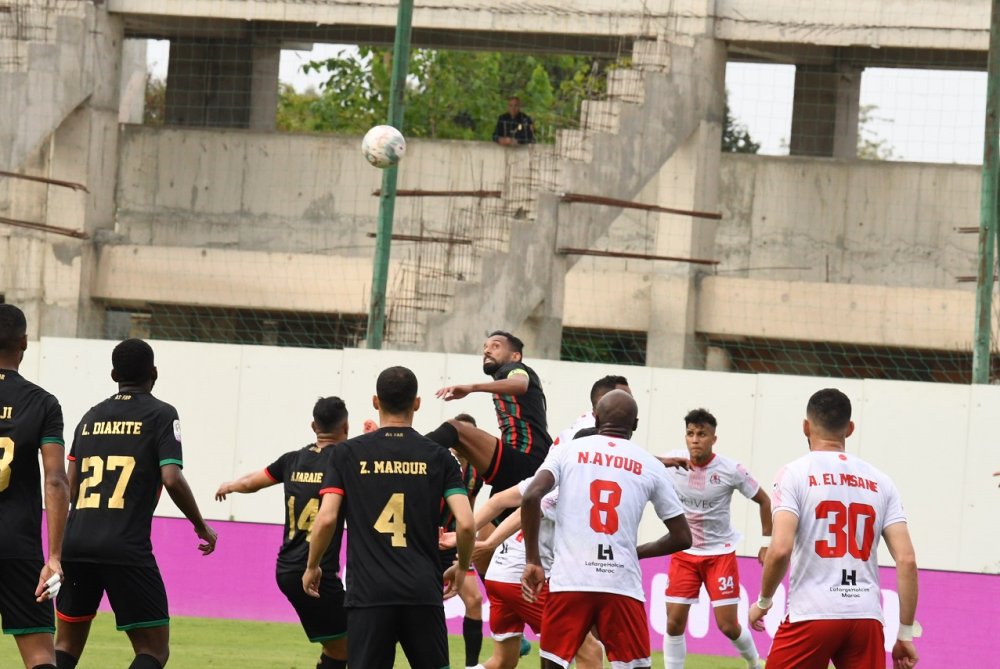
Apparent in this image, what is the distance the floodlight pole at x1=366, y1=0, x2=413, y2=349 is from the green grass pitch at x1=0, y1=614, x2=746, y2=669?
3094 mm

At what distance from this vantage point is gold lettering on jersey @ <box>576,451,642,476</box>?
868cm

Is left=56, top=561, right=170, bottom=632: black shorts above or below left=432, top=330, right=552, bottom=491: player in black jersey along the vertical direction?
below

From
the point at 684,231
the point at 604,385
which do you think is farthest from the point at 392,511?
the point at 684,231

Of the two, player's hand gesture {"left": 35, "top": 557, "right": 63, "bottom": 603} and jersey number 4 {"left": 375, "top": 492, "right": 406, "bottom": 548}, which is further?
jersey number 4 {"left": 375, "top": 492, "right": 406, "bottom": 548}

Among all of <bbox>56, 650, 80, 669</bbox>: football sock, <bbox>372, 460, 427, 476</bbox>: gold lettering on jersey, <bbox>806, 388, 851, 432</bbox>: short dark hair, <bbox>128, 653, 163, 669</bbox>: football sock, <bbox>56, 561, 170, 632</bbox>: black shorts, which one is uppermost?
<bbox>806, 388, 851, 432</bbox>: short dark hair

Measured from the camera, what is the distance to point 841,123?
24.7 m

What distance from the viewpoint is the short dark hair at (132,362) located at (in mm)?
8930

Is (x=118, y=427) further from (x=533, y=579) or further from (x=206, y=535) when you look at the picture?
(x=533, y=579)

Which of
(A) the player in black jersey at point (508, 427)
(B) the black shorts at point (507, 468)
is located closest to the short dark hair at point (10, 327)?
(A) the player in black jersey at point (508, 427)

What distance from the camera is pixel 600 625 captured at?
8.71 m

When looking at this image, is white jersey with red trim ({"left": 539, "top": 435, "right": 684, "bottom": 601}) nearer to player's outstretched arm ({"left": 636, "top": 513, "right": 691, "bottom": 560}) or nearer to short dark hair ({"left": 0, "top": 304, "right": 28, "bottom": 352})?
player's outstretched arm ({"left": 636, "top": 513, "right": 691, "bottom": 560})

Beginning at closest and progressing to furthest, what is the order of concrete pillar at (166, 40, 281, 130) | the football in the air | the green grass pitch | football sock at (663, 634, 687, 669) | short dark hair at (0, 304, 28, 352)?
1. short dark hair at (0, 304, 28, 352)
2. the green grass pitch
3. football sock at (663, 634, 687, 669)
4. the football in the air
5. concrete pillar at (166, 40, 281, 130)

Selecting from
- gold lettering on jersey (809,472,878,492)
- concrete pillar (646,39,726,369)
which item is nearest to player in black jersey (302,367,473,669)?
gold lettering on jersey (809,472,878,492)

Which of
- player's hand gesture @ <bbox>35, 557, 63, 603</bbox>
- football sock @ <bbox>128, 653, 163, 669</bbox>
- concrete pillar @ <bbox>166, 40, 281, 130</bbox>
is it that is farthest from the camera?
concrete pillar @ <bbox>166, 40, 281, 130</bbox>
